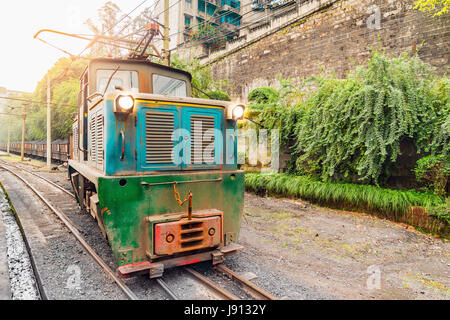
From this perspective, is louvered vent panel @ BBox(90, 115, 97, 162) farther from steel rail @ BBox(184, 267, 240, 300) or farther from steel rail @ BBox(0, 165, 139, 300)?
steel rail @ BBox(184, 267, 240, 300)

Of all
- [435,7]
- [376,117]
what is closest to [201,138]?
[376,117]

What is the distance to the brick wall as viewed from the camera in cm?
1076

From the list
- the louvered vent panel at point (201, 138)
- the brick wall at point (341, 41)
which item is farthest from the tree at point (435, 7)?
the louvered vent panel at point (201, 138)

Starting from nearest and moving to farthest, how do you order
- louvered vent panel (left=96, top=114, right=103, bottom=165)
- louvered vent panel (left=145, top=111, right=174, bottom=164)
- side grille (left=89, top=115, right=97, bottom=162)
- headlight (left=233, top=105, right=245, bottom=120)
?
louvered vent panel (left=145, top=111, right=174, bottom=164), louvered vent panel (left=96, top=114, right=103, bottom=165), headlight (left=233, top=105, right=245, bottom=120), side grille (left=89, top=115, right=97, bottom=162)

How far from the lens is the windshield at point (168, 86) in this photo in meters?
4.81

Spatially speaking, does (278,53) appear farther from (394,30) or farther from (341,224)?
(341,224)

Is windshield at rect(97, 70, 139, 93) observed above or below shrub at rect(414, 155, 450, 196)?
above

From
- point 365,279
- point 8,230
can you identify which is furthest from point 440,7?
point 8,230

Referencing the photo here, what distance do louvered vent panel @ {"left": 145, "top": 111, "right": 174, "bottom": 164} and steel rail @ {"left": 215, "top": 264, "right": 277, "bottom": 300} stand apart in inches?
64.8

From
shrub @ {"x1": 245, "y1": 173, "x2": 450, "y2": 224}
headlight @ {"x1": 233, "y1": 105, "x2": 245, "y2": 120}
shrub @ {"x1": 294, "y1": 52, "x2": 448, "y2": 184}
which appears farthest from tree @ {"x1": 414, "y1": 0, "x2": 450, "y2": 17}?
headlight @ {"x1": 233, "y1": 105, "x2": 245, "y2": 120}

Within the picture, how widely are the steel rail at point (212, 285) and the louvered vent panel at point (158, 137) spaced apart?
1516 millimetres

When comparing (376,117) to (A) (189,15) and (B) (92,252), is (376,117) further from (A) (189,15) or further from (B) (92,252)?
(A) (189,15)
